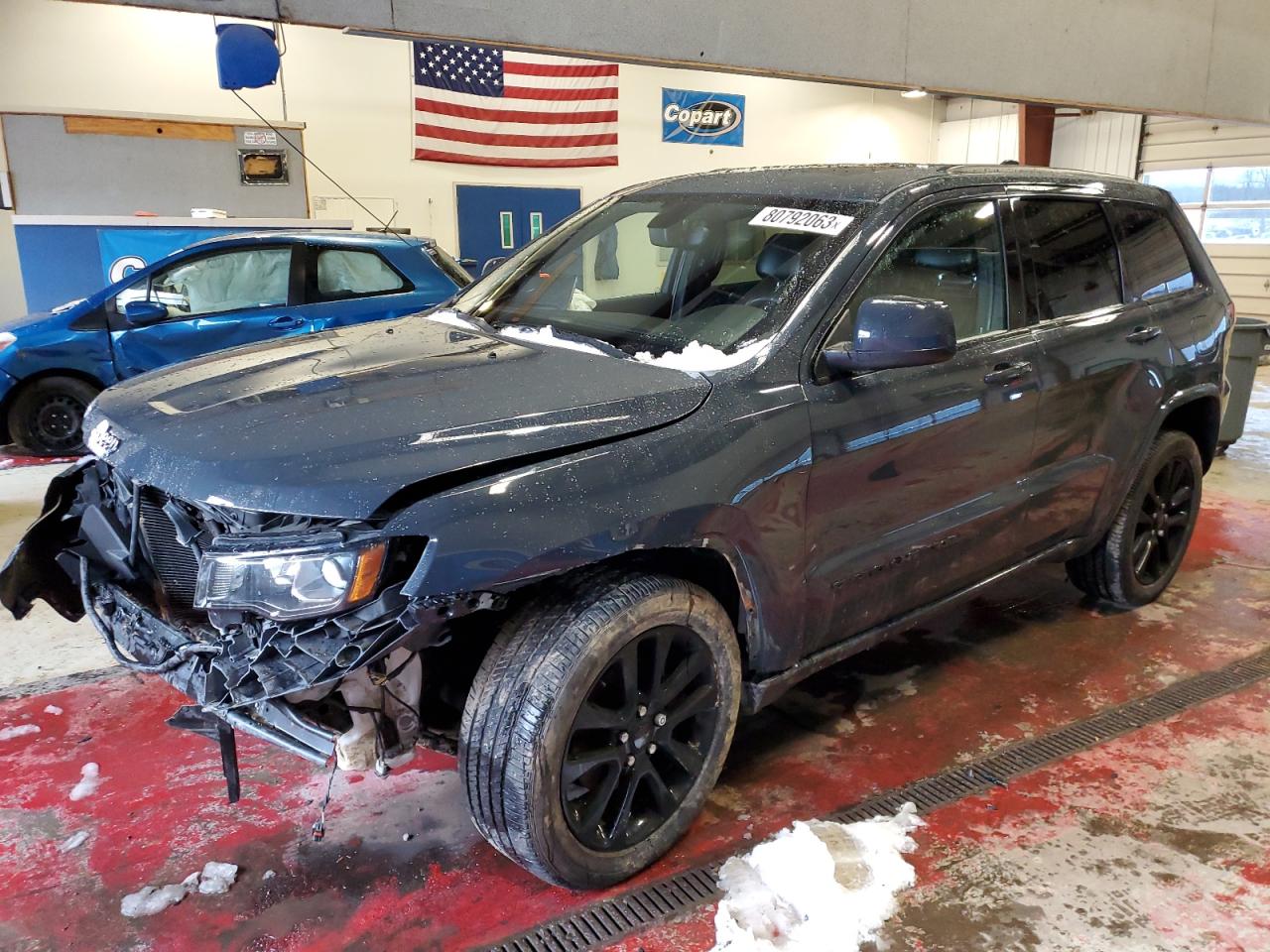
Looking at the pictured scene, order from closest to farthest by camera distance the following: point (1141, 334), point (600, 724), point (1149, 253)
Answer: point (600, 724), point (1141, 334), point (1149, 253)

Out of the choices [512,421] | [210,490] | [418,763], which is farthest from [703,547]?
[418,763]

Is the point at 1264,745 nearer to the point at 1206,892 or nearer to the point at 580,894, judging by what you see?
the point at 1206,892

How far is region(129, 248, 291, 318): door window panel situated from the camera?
6238 mm

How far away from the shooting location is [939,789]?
265cm

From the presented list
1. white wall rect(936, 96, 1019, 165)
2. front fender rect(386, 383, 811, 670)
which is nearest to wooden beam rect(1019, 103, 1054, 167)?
white wall rect(936, 96, 1019, 165)

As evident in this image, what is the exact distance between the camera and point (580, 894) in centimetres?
222

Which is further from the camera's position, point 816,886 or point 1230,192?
point 1230,192

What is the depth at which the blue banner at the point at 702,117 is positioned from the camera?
13070mm

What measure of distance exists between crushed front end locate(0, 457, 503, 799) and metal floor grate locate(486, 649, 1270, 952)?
514 millimetres

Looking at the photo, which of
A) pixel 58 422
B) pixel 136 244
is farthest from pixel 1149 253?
pixel 136 244

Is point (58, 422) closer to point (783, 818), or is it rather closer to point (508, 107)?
point (783, 818)

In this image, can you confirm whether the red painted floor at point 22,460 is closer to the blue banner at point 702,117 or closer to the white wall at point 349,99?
the white wall at point 349,99

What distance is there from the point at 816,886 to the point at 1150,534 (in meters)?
2.46

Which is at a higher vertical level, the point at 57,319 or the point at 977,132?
the point at 977,132
